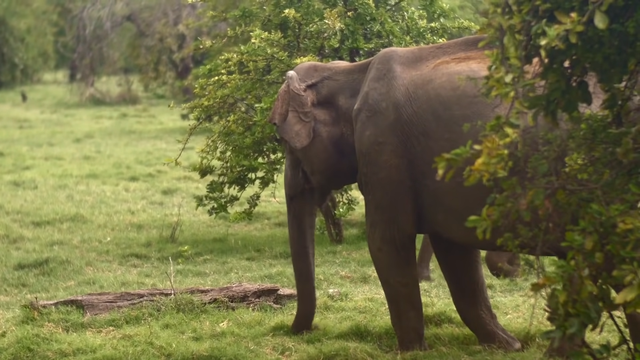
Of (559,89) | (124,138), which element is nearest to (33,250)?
(559,89)

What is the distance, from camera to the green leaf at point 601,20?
338 cm

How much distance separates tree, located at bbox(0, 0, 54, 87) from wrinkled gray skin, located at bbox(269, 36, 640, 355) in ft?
96.9

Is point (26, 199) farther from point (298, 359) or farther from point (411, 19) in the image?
point (298, 359)

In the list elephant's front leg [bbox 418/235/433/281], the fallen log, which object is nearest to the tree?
elephant's front leg [bbox 418/235/433/281]

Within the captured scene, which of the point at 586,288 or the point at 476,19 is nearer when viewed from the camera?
the point at 586,288

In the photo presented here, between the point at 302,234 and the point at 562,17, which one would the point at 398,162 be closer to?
the point at 302,234

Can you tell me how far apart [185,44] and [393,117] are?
2076 centimetres

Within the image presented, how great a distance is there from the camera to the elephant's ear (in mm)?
6375

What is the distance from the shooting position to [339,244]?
1115cm

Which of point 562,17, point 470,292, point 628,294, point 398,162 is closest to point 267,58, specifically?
point 470,292

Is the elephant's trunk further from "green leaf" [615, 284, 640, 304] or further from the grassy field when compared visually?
"green leaf" [615, 284, 640, 304]

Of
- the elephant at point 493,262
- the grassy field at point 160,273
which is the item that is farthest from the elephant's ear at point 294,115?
the elephant at point 493,262

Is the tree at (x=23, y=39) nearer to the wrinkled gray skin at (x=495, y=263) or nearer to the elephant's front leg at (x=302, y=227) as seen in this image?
the wrinkled gray skin at (x=495, y=263)

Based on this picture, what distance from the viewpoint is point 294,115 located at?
6430 mm
